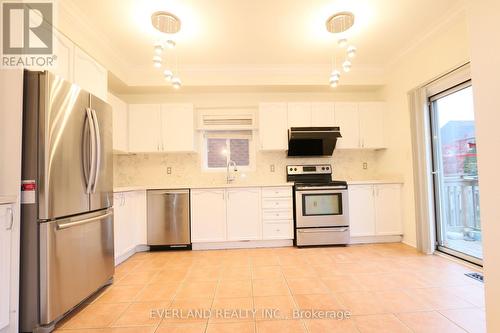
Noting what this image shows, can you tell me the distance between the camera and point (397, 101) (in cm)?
356

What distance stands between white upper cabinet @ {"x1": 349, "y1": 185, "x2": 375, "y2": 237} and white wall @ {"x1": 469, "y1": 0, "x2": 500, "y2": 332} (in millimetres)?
2425

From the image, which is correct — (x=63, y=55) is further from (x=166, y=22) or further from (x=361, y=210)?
(x=361, y=210)

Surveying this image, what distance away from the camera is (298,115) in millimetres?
3779

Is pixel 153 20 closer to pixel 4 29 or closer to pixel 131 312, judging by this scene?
pixel 4 29

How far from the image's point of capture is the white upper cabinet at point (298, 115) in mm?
3770

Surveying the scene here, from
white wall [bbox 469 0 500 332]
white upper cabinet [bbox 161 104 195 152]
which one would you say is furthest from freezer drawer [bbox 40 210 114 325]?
white wall [bbox 469 0 500 332]

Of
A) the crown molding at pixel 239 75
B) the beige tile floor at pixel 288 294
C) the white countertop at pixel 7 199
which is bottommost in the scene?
the beige tile floor at pixel 288 294

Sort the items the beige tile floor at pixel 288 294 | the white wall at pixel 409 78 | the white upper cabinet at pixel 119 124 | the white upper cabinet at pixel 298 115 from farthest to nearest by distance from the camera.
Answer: the white upper cabinet at pixel 298 115, the white upper cabinet at pixel 119 124, the white wall at pixel 409 78, the beige tile floor at pixel 288 294

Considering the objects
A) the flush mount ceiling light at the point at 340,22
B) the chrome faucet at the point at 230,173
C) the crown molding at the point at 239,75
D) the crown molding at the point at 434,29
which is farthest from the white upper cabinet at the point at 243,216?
the crown molding at the point at 434,29

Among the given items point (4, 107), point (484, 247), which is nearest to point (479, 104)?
point (484, 247)

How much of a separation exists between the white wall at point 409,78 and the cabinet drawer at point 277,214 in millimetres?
1642

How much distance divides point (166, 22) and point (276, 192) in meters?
2.41

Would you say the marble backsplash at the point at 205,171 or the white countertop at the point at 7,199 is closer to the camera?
the white countertop at the point at 7,199

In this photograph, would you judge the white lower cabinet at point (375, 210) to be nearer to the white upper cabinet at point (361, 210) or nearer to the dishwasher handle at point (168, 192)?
the white upper cabinet at point (361, 210)
